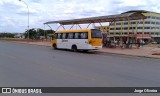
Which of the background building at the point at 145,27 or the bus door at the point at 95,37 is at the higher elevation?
the background building at the point at 145,27

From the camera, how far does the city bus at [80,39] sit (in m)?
28.2

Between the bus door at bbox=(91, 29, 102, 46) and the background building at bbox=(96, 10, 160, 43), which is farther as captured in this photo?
the background building at bbox=(96, 10, 160, 43)

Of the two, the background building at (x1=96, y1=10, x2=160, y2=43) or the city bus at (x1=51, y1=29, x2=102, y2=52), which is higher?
the background building at (x1=96, y1=10, x2=160, y2=43)

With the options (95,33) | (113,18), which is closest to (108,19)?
(113,18)

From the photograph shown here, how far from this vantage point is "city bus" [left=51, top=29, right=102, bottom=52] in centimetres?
2825

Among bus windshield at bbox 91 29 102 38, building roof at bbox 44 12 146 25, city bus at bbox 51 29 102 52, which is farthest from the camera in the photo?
building roof at bbox 44 12 146 25

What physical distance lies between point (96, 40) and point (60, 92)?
20.7 metres

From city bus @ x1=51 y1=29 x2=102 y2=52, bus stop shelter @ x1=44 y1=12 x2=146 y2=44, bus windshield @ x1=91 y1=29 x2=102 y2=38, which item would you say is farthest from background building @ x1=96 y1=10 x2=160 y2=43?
bus windshield @ x1=91 y1=29 x2=102 y2=38

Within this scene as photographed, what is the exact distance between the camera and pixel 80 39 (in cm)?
2934

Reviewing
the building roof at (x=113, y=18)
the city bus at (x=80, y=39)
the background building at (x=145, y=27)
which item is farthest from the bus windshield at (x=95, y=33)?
the background building at (x=145, y=27)

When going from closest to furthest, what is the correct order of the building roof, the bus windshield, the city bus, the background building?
the city bus → the bus windshield → the building roof → the background building

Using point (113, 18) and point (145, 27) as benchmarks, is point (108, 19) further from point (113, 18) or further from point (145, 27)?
point (145, 27)

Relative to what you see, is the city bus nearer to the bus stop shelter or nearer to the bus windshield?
the bus windshield

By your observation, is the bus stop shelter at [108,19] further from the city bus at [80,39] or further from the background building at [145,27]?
the background building at [145,27]
